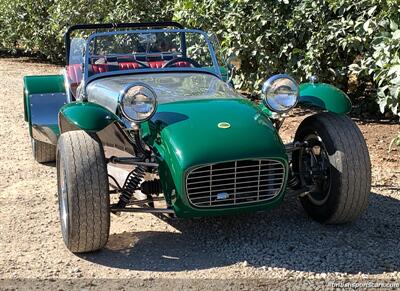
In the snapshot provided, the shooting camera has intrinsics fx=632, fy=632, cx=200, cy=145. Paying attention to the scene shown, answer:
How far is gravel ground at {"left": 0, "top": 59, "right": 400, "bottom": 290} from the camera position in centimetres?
384

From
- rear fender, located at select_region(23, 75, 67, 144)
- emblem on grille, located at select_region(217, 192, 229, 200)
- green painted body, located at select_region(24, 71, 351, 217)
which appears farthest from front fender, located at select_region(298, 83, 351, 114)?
rear fender, located at select_region(23, 75, 67, 144)

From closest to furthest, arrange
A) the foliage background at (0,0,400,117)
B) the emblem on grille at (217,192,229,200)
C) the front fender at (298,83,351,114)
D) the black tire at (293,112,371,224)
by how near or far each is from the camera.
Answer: the emblem on grille at (217,192,229,200) → the black tire at (293,112,371,224) → the front fender at (298,83,351,114) → the foliage background at (0,0,400,117)

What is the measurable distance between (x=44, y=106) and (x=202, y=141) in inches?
100

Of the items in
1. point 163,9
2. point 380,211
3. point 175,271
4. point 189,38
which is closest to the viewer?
point 175,271

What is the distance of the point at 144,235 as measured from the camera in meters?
4.52

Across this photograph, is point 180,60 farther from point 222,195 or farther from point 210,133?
point 222,195

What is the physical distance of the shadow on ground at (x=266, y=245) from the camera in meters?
4.02

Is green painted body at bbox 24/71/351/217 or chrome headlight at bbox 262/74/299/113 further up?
chrome headlight at bbox 262/74/299/113

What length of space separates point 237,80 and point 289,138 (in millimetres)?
1859

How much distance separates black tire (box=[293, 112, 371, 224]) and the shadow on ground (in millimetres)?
147

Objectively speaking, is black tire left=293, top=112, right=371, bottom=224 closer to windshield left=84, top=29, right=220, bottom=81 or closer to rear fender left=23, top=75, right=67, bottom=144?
windshield left=84, top=29, right=220, bottom=81

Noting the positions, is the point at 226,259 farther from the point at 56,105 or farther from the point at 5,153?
the point at 5,153

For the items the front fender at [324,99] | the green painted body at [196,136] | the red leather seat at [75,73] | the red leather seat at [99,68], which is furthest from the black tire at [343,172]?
the red leather seat at [75,73]

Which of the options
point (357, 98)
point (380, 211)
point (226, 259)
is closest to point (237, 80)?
point (357, 98)
